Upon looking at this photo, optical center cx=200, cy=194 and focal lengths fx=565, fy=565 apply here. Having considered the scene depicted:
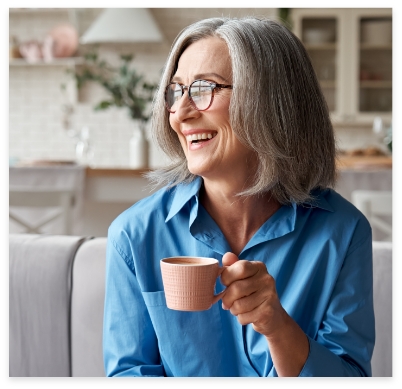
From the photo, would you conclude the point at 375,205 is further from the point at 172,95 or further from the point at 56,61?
the point at 56,61

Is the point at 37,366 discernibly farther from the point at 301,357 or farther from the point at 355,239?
the point at 355,239

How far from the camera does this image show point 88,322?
47.6 inches

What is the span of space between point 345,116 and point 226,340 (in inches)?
170

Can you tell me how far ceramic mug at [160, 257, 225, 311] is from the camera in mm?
722

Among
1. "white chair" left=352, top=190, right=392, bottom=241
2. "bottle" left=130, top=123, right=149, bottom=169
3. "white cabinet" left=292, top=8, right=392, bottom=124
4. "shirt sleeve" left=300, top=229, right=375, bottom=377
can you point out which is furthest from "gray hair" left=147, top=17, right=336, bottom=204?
"white cabinet" left=292, top=8, right=392, bottom=124

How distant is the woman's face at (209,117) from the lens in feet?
3.09

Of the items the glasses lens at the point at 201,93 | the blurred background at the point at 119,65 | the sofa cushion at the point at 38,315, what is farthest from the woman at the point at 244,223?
the blurred background at the point at 119,65

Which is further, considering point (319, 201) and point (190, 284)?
point (319, 201)

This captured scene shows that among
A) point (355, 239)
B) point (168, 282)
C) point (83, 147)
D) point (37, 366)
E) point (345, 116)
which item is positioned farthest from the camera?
point (345, 116)

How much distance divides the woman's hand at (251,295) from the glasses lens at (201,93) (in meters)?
0.28

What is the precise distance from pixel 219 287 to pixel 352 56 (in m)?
4.46

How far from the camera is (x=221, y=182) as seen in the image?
101 cm

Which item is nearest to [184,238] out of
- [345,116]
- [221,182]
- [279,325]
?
[221,182]

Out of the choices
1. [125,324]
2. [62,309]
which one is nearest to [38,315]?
[62,309]
